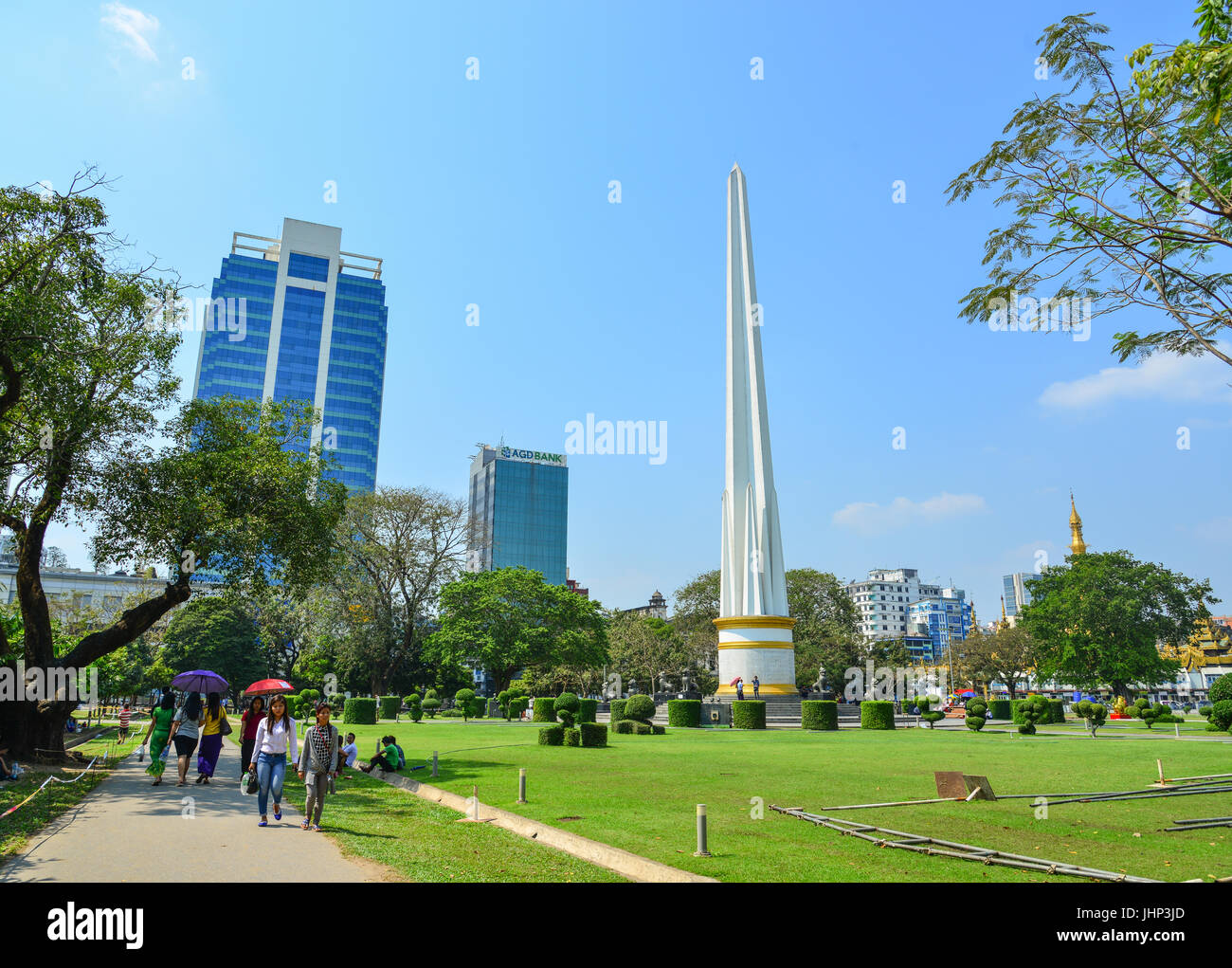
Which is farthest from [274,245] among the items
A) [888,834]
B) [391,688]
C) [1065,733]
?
[888,834]

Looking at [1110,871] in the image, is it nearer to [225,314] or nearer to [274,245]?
[225,314]

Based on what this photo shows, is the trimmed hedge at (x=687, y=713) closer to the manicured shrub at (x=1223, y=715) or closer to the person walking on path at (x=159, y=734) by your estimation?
the manicured shrub at (x=1223, y=715)

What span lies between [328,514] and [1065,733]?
29.7m

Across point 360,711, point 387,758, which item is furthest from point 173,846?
point 360,711

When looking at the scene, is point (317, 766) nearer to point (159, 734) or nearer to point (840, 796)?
point (159, 734)

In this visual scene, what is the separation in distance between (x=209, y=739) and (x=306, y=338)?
106m

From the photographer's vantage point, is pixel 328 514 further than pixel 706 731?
No

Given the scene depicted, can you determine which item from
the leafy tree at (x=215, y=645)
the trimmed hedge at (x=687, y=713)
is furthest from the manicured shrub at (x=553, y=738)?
the leafy tree at (x=215, y=645)

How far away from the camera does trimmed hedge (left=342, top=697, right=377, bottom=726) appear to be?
3728 centimetres

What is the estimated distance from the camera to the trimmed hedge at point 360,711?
122 feet

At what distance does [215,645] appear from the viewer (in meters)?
53.1

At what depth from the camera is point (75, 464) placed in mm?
16766

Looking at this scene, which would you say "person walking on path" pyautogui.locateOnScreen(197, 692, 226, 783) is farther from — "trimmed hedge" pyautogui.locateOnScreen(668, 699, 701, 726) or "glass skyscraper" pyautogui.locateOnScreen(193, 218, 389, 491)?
"glass skyscraper" pyautogui.locateOnScreen(193, 218, 389, 491)

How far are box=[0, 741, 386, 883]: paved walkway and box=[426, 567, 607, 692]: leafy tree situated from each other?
4072 centimetres
